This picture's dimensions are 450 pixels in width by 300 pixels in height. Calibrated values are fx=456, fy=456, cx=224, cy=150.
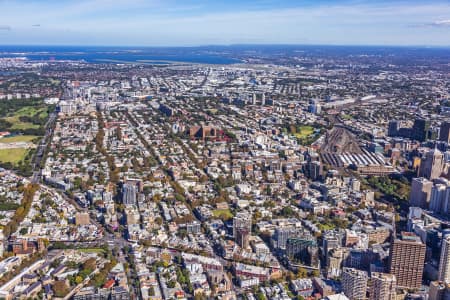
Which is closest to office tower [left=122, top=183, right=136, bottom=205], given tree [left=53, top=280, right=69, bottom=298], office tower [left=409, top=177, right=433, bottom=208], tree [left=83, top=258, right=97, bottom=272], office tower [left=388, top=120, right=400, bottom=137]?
tree [left=83, top=258, right=97, bottom=272]

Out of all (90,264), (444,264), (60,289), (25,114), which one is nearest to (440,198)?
(444,264)

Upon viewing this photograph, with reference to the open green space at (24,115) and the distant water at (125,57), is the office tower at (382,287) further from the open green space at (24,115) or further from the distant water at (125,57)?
the distant water at (125,57)

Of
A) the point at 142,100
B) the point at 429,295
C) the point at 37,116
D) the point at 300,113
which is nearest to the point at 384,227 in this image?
the point at 429,295

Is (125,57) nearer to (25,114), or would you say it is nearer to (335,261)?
(25,114)

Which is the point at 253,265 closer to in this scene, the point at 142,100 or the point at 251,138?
the point at 251,138

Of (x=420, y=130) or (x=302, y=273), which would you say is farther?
(x=420, y=130)

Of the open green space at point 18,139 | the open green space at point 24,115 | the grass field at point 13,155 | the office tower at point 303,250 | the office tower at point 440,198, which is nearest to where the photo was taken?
the office tower at point 303,250

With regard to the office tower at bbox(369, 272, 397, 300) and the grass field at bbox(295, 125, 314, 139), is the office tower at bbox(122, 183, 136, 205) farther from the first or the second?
the grass field at bbox(295, 125, 314, 139)

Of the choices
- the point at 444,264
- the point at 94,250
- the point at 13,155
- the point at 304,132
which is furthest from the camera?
the point at 304,132

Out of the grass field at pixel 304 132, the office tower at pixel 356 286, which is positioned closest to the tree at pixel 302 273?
the office tower at pixel 356 286
